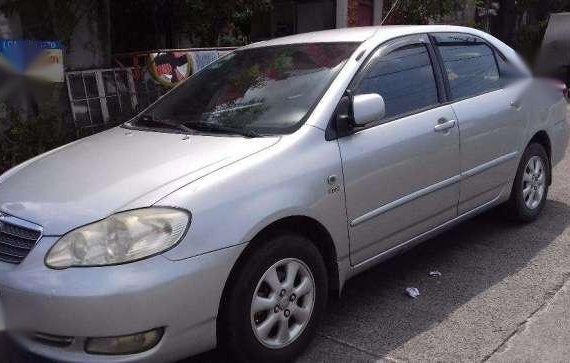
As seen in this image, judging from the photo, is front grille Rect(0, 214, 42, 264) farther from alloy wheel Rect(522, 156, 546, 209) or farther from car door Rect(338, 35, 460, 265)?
alloy wheel Rect(522, 156, 546, 209)

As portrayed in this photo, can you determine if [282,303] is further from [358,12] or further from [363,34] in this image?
[358,12]

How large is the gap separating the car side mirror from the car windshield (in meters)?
0.23

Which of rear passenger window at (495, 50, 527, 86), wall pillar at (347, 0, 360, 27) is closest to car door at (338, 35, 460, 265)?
rear passenger window at (495, 50, 527, 86)

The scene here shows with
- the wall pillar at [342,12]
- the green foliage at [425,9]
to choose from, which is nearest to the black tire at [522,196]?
the green foliage at [425,9]

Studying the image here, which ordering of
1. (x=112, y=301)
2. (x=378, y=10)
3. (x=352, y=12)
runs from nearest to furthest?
(x=112, y=301) → (x=352, y=12) → (x=378, y=10)

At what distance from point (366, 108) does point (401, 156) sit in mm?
447

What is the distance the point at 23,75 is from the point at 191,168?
13.1 ft

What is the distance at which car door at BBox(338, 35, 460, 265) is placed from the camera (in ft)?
10.8

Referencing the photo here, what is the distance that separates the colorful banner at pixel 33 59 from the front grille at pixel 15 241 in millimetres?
3719

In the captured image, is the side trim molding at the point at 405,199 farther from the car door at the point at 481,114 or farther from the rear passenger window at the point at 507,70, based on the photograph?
the rear passenger window at the point at 507,70

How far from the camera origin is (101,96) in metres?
7.45

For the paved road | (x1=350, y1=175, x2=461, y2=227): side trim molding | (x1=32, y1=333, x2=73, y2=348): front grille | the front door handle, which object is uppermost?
the front door handle

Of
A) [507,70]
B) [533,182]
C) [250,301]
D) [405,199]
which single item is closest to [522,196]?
[533,182]

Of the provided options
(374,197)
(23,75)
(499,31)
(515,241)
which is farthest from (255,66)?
(499,31)
